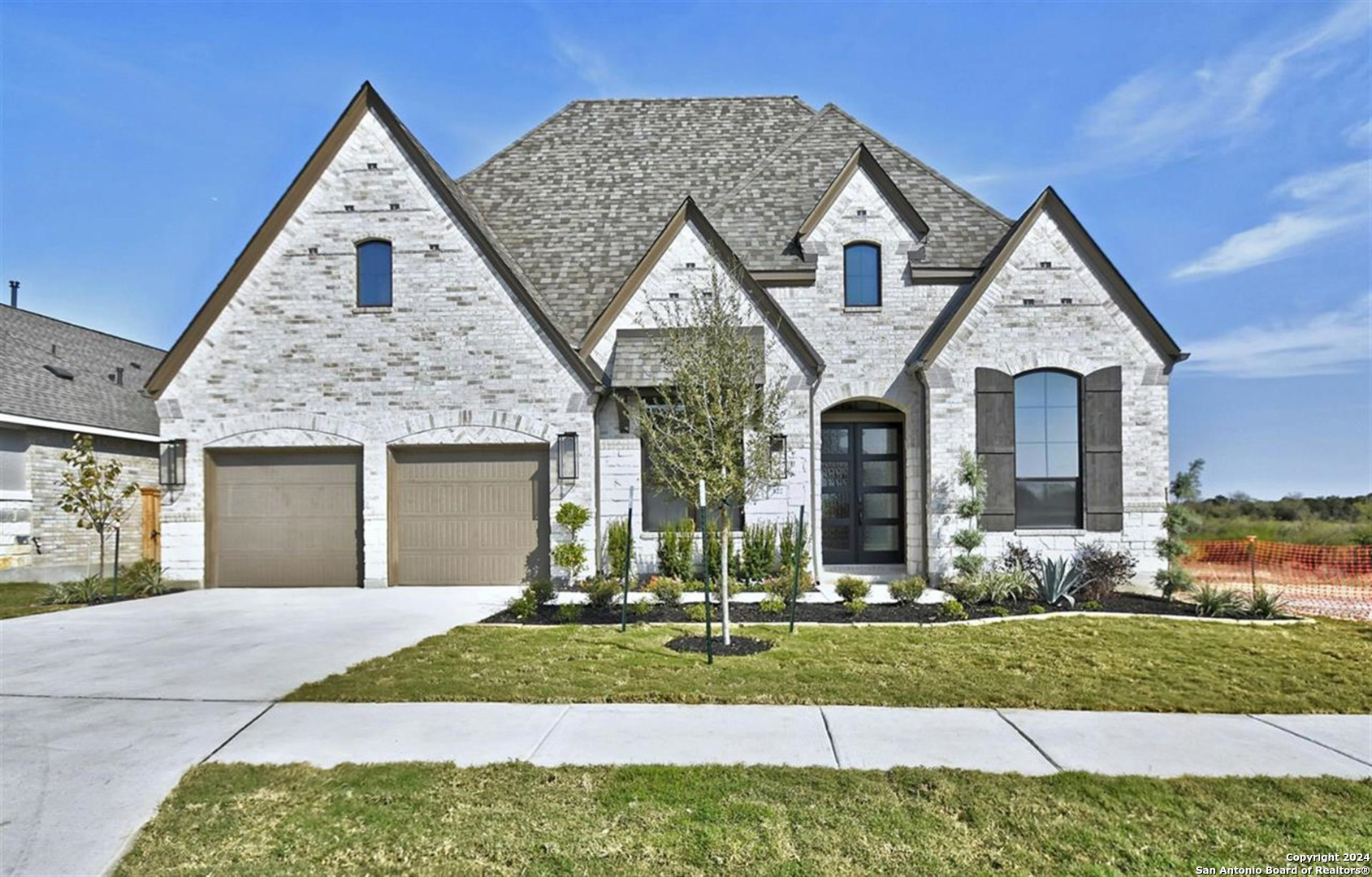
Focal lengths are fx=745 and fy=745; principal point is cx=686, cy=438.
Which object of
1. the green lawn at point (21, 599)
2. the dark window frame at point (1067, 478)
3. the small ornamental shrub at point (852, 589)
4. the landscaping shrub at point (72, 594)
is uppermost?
the dark window frame at point (1067, 478)

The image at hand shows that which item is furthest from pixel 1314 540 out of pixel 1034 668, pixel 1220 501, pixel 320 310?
pixel 320 310

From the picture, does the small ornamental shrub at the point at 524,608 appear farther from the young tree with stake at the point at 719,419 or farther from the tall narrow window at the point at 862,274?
the tall narrow window at the point at 862,274

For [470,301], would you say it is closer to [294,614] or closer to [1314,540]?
[294,614]

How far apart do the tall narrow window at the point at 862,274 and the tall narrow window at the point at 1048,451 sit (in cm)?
343

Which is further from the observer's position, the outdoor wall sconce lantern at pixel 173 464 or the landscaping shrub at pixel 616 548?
the outdoor wall sconce lantern at pixel 173 464

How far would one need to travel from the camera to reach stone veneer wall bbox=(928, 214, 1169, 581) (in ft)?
46.9

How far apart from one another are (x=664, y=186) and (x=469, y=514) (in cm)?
905

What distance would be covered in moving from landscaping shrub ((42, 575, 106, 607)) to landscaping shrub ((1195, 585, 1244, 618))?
18.7 metres

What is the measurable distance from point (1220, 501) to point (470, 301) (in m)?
27.0

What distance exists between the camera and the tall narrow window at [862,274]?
619 inches

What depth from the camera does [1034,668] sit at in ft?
26.1

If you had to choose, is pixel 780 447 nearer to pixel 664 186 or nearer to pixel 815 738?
pixel 664 186

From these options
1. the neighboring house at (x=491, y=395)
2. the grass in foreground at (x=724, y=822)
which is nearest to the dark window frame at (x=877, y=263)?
the neighboring house at (x=491, y=395)

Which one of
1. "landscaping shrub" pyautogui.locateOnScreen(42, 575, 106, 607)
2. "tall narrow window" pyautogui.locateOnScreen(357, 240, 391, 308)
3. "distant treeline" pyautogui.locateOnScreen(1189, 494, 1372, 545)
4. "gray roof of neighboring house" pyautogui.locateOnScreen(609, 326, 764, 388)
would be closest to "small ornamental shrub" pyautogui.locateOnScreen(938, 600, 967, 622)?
"gray roof of neighboring house" pyautogui.locateOnScreen(609, 326, 764, 388)
